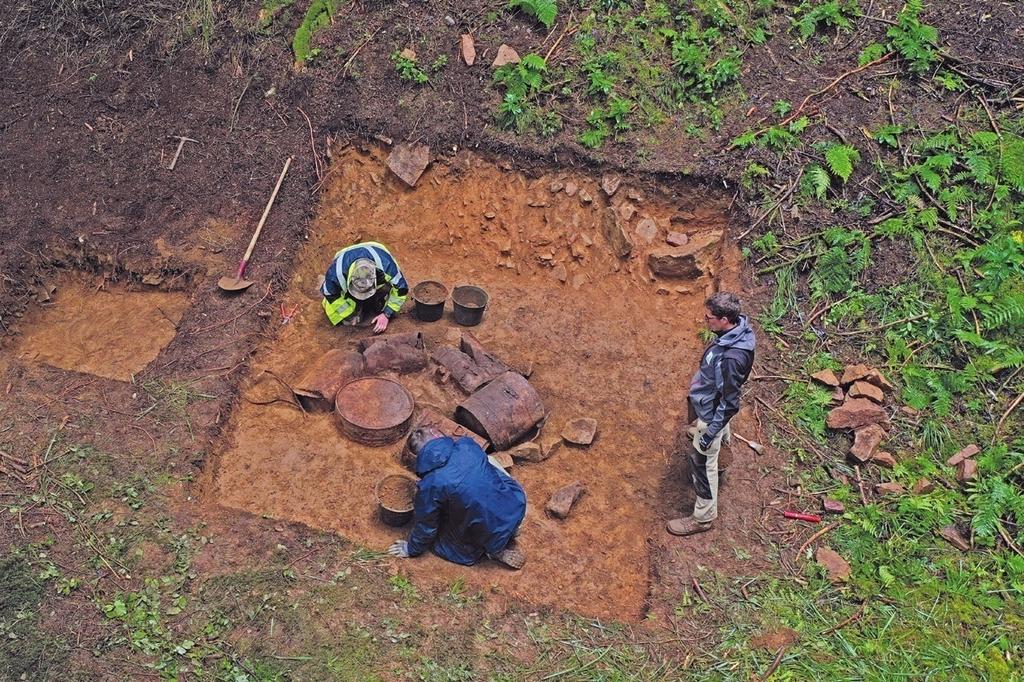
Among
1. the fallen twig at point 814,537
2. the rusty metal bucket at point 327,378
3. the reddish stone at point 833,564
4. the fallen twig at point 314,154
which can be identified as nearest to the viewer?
the reddish stone at point 833,564

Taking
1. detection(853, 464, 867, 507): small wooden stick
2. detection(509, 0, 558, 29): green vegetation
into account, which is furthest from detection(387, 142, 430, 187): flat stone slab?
detection(853, 464, 867, 507): small wooden stick

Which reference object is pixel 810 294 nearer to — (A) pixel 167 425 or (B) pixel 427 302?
(B) pixel 427 302

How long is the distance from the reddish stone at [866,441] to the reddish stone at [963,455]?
0.61 m

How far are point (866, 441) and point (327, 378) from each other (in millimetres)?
5562

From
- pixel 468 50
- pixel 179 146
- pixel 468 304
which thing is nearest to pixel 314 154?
pixel 179 146

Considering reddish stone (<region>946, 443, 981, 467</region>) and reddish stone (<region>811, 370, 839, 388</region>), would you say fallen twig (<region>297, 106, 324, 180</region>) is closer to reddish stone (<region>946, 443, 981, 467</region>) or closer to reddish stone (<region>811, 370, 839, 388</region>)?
reddish stone (<region>811, 370, 839, 388</region>)

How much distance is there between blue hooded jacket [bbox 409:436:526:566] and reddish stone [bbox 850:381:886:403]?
3.75 metres

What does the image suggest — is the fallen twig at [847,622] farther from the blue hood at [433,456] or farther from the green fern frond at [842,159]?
the green fern frond at [842,159]

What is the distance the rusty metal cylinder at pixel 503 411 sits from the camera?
770 cm

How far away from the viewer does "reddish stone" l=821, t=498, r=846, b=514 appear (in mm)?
6828

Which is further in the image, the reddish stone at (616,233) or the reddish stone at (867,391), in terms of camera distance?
the reddish stone at (616,233)

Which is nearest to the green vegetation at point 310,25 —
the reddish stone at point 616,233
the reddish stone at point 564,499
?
the reddish stone at point 616,233

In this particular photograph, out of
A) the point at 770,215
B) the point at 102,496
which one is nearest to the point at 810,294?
the point at 770,215

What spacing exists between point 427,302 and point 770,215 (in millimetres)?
4465
